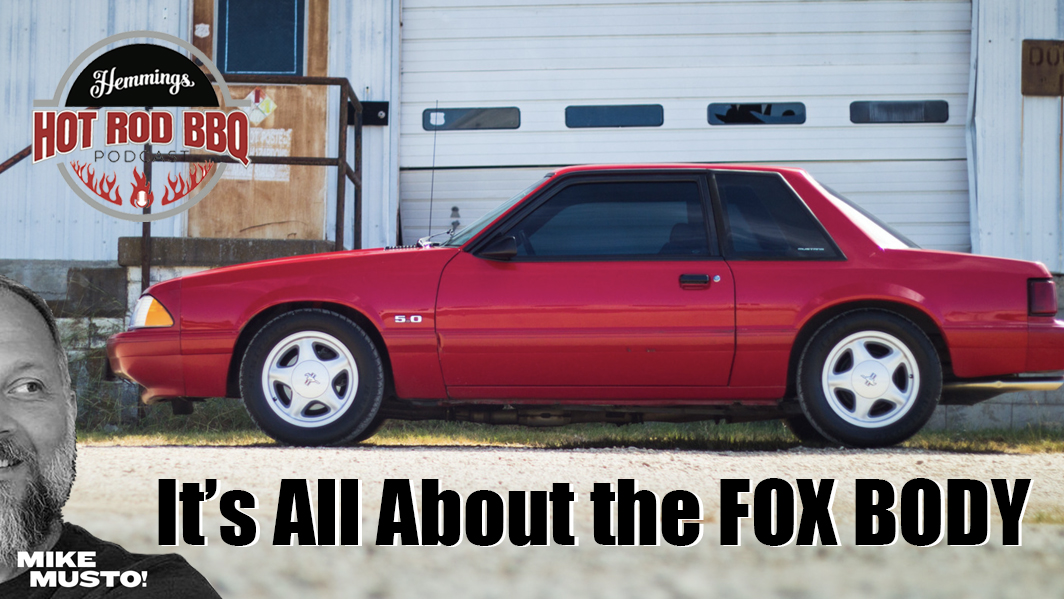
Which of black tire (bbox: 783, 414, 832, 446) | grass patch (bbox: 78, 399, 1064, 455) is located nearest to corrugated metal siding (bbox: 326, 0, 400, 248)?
grass patch (bbox: 78, 399, 1064, 455)

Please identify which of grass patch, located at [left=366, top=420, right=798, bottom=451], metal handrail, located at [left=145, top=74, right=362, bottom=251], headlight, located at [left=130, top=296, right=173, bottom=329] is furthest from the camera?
metal handrail, located at [left=145, top=74, right=362, bottom=251]

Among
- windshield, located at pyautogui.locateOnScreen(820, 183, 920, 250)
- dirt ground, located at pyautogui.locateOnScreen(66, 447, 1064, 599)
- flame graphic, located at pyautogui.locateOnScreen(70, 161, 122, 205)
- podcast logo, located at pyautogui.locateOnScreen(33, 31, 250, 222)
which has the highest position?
podcast logo, located at pyautogui.locateOnScreen(33, 31, 250, 222)

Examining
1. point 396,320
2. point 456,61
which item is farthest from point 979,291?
point 456,61

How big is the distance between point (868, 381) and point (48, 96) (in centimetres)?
764

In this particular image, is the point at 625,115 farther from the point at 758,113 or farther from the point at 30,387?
the point at 30,387

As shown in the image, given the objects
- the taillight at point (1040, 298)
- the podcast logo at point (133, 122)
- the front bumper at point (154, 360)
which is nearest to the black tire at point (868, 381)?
the taillight at point (1040, 298)

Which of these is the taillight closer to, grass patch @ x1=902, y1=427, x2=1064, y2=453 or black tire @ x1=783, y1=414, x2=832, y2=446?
grass patch @ x1=902, y1=427, x2=1064, y2=453

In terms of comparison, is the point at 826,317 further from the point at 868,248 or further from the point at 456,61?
the point at 456,61

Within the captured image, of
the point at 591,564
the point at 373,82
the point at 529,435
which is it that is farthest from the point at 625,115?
the point at 591,564

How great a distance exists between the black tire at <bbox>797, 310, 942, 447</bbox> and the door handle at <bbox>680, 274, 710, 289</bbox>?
55 centimetres

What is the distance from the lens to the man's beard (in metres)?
1.47

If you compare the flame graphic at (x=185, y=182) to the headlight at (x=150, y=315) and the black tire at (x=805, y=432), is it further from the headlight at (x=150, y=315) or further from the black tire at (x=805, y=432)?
the black tire at (x=805, y=432)

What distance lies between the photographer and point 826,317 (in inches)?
183

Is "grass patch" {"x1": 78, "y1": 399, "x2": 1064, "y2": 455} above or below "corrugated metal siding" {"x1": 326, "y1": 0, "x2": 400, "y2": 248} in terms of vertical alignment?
below
